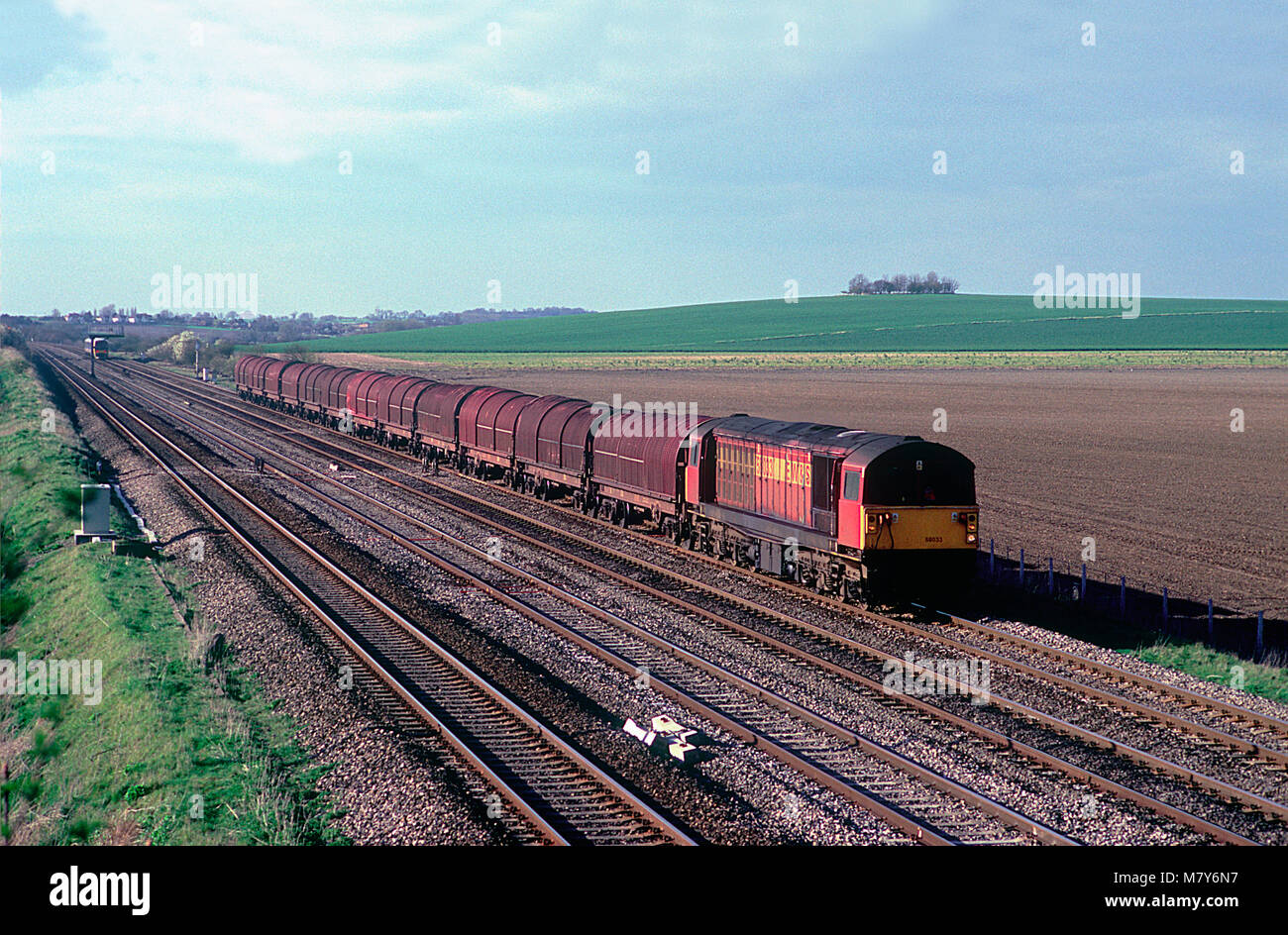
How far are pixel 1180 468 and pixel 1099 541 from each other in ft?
61.4

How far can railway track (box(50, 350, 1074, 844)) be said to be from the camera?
1240 centimetres

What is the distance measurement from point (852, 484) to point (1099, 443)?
1554 inches

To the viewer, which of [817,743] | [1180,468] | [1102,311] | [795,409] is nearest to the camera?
[817,743]

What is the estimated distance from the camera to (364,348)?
194 m

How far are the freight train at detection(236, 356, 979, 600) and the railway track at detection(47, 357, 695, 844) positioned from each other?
874cm

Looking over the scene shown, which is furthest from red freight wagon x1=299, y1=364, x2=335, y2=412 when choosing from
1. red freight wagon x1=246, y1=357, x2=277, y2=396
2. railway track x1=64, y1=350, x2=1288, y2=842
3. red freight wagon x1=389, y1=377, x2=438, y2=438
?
railway track x1=64, y1=350, x2=1288, y2=842

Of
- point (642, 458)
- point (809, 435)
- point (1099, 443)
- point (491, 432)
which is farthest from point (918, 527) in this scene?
point (1099, 443)

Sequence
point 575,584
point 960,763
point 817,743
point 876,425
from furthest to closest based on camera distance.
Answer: point 876,425 < point 575,584 < point 817,743 < point 960,763

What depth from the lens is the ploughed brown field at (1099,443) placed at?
2978cm

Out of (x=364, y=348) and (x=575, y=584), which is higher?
(x=364, y=348)

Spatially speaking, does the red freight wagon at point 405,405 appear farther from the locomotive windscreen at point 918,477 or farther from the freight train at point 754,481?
the locomotive windscreen at point 918,477

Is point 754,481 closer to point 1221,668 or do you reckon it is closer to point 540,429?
point 1221,668

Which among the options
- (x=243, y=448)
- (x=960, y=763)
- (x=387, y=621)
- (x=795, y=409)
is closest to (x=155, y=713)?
(x=387, y=621)

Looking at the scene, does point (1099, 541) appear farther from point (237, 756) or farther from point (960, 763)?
point (237, 756)
